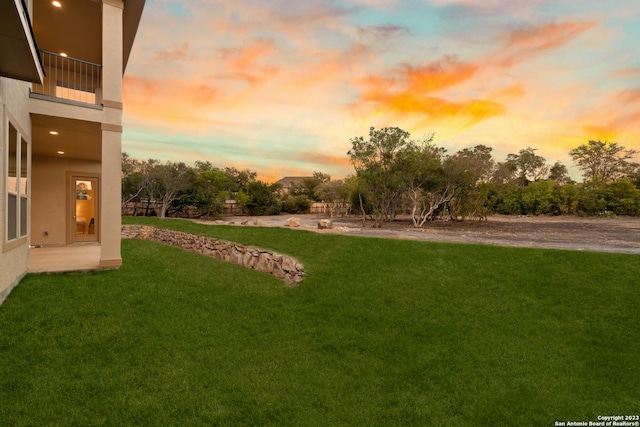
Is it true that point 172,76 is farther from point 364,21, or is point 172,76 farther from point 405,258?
point 405,258

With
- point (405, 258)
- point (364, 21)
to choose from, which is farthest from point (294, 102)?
point (405, 258)

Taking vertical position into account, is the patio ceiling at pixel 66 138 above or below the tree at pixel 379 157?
below

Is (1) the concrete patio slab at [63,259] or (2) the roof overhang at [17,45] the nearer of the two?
(2) the roof overhang at [17,45]

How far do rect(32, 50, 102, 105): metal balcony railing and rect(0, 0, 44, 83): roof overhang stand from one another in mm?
7287

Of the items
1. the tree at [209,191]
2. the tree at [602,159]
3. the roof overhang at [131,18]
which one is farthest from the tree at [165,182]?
the tree at [602,159]

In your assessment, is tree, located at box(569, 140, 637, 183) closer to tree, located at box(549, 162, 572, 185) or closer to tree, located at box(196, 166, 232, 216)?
tree, located at box(549, 162, 572, 185)

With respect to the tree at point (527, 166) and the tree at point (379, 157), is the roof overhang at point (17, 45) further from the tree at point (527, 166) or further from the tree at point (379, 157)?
the tree at point (527, 166)

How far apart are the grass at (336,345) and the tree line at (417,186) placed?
1237 centimetres

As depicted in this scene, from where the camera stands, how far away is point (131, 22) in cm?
904

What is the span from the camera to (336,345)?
4941 millimetres

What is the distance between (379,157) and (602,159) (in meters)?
40.5

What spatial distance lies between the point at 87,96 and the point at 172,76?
4431 mm

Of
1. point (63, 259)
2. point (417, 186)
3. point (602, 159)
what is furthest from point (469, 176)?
point (602, 159)

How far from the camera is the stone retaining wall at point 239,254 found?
859 centimetres
